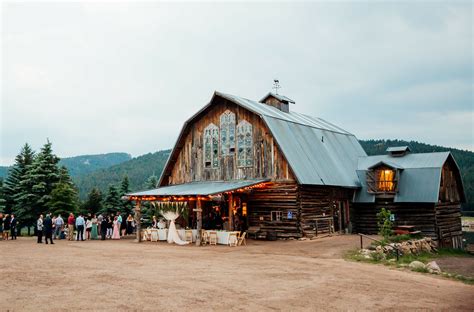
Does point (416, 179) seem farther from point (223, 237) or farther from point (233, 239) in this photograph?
point (223, 237)

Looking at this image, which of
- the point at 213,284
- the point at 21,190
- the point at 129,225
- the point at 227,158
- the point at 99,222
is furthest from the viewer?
the point at 21,190

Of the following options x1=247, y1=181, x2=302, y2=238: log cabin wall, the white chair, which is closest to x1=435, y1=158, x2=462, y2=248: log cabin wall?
x1=247, y1=181, x2=302, y2=238: log cabin wall

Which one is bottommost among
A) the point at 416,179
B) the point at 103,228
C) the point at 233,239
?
the point at 233,239

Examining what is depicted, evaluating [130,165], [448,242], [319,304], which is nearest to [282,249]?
[319,304]

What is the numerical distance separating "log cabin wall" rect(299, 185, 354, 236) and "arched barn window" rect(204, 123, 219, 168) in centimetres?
610

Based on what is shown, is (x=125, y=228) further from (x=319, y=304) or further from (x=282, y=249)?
(x=319, y=304)

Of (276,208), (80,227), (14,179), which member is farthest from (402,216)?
(14,179)

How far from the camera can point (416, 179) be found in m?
27.7

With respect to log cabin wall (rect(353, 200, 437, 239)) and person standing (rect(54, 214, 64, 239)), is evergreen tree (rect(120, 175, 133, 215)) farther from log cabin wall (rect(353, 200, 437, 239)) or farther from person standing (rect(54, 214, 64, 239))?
log cabin wall (rect(353, 200, 437, 239))

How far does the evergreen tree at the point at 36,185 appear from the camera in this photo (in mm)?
36469

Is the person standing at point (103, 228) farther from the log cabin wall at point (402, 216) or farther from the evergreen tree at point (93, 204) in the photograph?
the evergreen tree at point (93, 204)

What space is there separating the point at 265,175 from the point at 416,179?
9.81 meters

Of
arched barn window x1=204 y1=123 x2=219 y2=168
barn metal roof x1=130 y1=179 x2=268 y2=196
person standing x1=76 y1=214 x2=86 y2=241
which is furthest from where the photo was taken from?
arched barn window x1=204 y1=123 x2=219 y2=168

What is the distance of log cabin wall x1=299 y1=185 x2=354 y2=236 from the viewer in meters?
25.3
